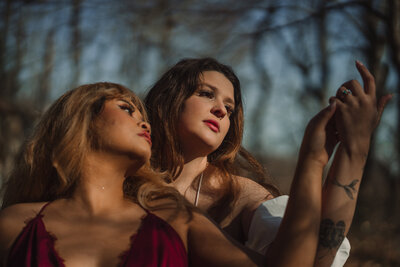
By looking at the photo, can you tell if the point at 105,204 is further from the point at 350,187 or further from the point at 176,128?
the point at 350,187

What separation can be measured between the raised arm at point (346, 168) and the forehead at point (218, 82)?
107 centimetres

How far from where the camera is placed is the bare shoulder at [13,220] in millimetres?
2172

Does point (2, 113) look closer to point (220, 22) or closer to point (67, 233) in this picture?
point (220, 22)

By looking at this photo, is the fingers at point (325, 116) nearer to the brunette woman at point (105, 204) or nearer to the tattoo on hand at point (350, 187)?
the brunette woman at point (105, 204)

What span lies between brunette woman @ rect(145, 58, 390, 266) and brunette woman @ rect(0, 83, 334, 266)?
0.09 metres

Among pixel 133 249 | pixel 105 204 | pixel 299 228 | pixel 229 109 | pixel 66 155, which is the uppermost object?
pixel 229 109

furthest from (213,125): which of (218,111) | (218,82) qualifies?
(218,82)

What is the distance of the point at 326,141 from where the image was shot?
6.68 ft

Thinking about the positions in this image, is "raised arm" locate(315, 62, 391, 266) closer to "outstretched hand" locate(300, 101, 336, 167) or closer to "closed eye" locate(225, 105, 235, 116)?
"outstretched hand" locate(300, 101, 336, 167)

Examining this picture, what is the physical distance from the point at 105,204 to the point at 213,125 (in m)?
0.86

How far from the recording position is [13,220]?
2.22m

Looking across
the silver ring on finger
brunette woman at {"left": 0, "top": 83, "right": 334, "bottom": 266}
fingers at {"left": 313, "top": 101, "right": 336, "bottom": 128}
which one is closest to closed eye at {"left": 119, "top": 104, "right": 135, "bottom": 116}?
brunette woman at {"left": 0, "top": 83, "right": 334, "bottom": 266}

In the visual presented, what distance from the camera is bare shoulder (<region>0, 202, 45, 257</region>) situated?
2.17 meters

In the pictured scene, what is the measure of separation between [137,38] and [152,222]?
27.8 ft
